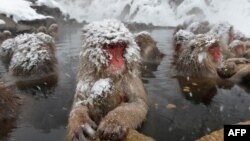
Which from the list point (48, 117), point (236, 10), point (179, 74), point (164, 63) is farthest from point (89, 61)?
point (236, 10)

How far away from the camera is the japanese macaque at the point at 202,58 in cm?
823

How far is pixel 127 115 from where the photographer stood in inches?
194

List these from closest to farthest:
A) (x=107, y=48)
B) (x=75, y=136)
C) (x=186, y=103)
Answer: (x=75, y=136)
(x=107, y=48)
(x=186, y=103)

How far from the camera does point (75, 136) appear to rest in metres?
4.40

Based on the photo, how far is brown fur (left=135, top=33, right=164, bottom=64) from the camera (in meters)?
10.9

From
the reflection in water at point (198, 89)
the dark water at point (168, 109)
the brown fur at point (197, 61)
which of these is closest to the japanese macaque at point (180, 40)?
the brown fur at point (197, 61)

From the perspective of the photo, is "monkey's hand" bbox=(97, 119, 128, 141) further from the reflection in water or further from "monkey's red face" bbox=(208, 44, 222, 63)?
"monkey's red face" bbox=(208, 44, 222, 63)

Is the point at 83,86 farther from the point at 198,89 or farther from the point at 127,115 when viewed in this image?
the point at 198,89

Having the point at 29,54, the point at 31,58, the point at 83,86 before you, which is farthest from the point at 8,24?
the point at 83,86

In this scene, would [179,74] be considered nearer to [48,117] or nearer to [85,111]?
[48,117]

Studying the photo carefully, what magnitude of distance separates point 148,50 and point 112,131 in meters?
7.11

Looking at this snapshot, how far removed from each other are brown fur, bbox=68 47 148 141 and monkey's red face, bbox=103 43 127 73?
9 centimetres

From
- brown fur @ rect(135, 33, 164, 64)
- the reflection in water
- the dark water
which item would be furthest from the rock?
the reflection in water

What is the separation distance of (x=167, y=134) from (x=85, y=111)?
120cm
